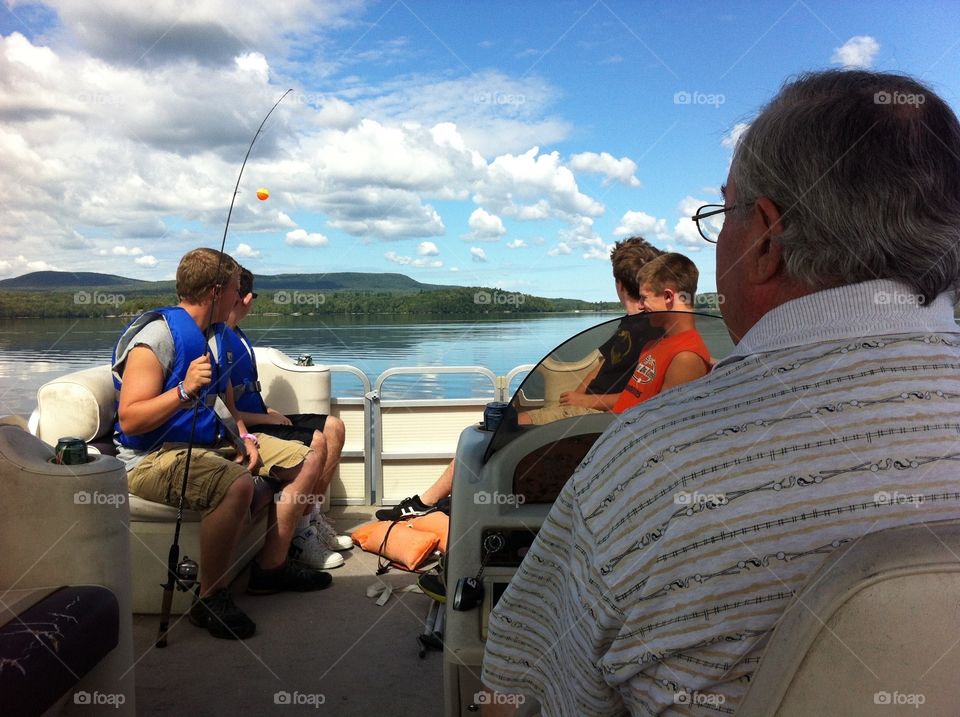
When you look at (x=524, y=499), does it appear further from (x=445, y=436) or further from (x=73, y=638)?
(x=445, y=436)

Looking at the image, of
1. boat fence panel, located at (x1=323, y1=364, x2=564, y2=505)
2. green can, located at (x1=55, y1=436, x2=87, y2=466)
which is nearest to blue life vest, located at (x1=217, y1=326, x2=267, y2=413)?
boat fence panel, located at (x1=323, y1=364, x2=564, y2=505)

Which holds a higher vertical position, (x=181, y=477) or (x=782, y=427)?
(x=782, y=427)

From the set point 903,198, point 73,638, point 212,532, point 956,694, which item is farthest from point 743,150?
point 212,532

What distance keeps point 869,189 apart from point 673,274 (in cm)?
198

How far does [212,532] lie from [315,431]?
1048mm

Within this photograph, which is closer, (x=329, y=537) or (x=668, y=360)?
(x=668, y=360)

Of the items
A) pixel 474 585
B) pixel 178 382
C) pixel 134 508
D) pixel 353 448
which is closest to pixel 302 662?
pixel 134 508

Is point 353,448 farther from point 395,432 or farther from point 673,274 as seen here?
point 673,274

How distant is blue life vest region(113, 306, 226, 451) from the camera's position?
348cm

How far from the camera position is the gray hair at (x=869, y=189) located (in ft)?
2.89

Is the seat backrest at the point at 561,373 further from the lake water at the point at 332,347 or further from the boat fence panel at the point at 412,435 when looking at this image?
the boat fence panel at the point at 412,435

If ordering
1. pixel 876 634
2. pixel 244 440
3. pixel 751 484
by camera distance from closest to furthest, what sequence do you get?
1. pixel 876 634
2. pixel 751 484
3. pixel 244 440

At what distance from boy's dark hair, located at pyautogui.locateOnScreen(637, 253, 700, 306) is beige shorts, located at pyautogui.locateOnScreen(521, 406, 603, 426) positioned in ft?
3.59

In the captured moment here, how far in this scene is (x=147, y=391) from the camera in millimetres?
3314
